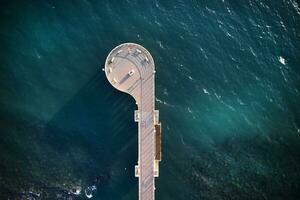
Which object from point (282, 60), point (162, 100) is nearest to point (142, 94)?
point (162, 100)


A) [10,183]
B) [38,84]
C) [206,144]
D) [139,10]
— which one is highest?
[139,10]

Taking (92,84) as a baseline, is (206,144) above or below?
below

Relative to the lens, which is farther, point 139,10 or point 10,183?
point 139,10

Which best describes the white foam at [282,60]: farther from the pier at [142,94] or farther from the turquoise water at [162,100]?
the pier at [142,94]

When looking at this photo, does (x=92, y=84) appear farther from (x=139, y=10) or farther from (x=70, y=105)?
(x=139, y=10)

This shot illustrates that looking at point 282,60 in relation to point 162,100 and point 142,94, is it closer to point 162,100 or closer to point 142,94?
point 162,100

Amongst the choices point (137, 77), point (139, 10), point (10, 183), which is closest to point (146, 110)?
point (137, 77)
